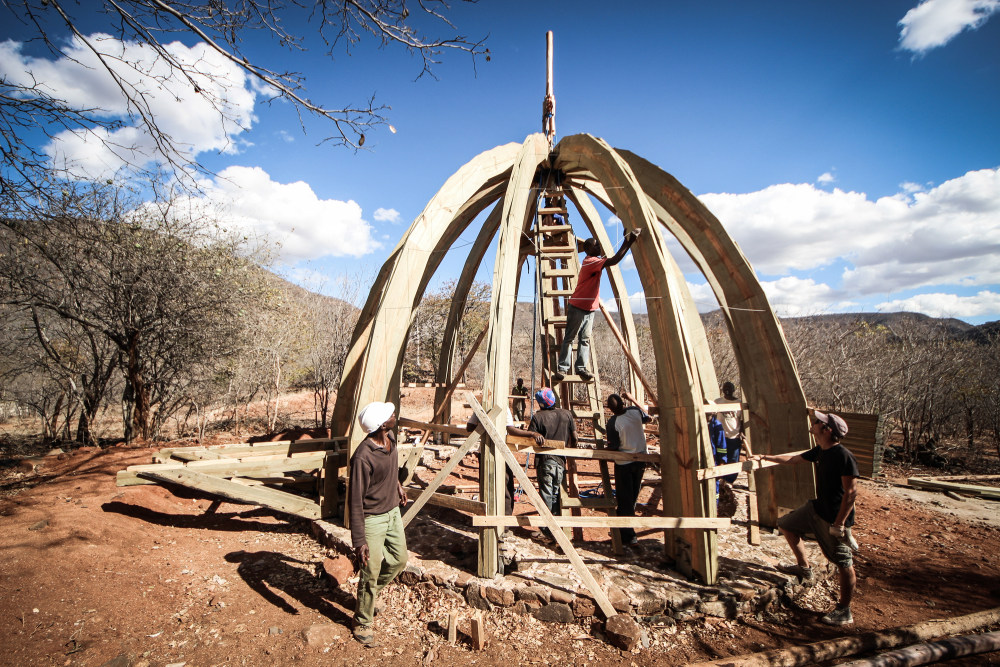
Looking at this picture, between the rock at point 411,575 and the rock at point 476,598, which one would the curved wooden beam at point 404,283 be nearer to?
the rock at point 411,575

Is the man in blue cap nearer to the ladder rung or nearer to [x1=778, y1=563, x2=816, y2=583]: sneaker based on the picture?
[x1=778, y1=563, x2=816, y2=583]: sneaker

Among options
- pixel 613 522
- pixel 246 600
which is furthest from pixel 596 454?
pixel 246 600

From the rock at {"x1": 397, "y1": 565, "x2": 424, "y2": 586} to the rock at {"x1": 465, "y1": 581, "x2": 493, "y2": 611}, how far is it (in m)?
0.53

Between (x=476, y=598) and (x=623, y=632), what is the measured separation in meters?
1.36

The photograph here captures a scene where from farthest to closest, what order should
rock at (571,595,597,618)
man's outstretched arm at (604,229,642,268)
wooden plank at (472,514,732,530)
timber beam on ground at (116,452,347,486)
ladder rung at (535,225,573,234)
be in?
ladder rung at (535,225,573,234)
timber beam on ground at (116,452,347,486)
man's outstretched arm at (604,229,642,268)
wooden plank at (472,514,732,530)
rock at (571,595,597,618)

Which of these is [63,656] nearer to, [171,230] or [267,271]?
[171,230]

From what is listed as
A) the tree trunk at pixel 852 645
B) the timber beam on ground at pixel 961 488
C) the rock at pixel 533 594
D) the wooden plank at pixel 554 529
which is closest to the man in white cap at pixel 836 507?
the tree trunk at pixel 852 645

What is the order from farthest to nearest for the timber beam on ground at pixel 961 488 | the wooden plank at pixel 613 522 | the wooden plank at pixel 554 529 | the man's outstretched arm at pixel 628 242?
the timber beam on ground at pixel 961 488 → the man's outstretched arm at pixel 628 242 → the wooden plank at pixel 613 522 → the wooden plank at pixel 554 529

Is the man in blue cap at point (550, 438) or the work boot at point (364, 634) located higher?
the man in blue cap at point (550, 438)

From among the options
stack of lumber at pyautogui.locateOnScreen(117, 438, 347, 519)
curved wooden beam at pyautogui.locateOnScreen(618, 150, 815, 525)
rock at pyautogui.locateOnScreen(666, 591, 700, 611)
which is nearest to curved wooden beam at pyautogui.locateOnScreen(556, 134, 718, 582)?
rock at pyautogui.locateOnScreen(666, 591, 700, 611)

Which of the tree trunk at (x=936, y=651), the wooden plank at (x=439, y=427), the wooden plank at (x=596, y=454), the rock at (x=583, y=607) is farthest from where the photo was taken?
the wooden plank at (x=439, y=427)

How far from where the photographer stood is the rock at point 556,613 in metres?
4.03

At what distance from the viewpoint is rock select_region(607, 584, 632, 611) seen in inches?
156

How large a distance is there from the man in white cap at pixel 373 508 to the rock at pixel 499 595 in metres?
0.87
